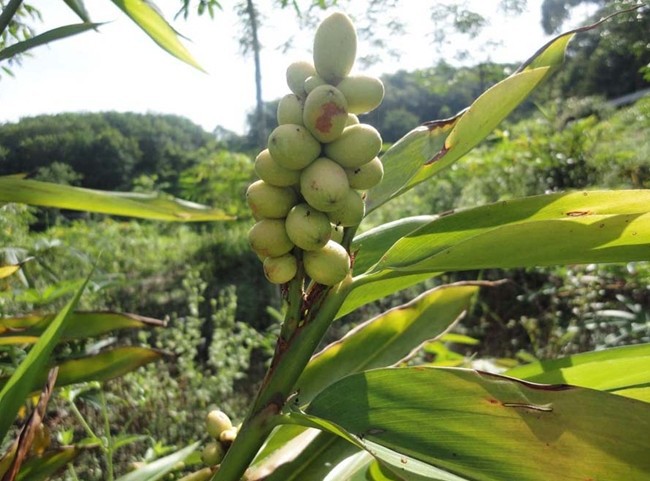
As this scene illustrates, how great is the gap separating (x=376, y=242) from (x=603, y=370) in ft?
0.89

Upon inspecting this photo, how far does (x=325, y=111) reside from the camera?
0.44m

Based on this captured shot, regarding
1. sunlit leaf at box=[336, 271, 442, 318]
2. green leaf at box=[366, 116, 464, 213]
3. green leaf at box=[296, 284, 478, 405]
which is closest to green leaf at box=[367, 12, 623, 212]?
green leaf at box=[366, 116, 464, 213]

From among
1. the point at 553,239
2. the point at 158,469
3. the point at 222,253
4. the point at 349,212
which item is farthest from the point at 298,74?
the point at 222,253

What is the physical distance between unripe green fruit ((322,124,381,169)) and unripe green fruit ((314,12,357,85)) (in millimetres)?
53

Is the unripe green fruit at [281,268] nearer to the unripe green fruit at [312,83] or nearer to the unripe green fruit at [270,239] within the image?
the unripe green fruit at [270,239]

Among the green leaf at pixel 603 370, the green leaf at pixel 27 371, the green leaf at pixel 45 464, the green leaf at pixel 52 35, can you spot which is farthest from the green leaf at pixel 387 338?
the green leaf at pixel 52 35

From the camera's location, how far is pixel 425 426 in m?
0.42

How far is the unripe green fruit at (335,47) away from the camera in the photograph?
0.47 meters

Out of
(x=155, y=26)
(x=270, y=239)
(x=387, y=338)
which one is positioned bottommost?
(x=387, y=338)

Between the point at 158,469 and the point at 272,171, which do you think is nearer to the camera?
the point at 272,171

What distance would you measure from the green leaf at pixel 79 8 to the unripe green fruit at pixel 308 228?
0.53 m

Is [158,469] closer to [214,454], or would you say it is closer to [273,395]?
[214,454]

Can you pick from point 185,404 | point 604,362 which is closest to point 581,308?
point 185,404

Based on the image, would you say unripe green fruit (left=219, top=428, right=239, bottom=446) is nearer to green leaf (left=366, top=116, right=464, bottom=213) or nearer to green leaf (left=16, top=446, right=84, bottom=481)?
green leaf (left=366, top=116, right=464, bottom=213)
